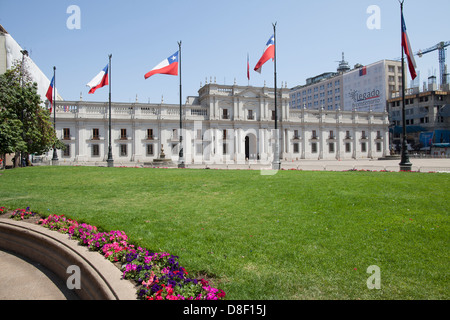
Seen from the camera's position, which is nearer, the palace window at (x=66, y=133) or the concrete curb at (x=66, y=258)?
the concrete curb at (x=66, y=258)

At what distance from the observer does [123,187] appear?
42.4 feet

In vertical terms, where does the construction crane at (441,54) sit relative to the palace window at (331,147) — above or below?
above

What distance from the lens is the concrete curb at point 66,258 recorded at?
4.16 m

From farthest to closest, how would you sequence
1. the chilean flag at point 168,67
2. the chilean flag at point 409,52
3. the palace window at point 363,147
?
the palace window at point 363,147 → the chilean flag at point 168,67 → the chilean flag at point 409,52

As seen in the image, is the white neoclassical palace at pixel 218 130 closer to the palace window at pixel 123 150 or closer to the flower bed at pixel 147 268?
the palace window at pixel 123 150

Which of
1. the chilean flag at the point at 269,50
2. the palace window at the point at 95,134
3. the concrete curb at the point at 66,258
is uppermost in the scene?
the chilean flag at the point at 269,50

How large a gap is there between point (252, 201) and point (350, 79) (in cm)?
8907

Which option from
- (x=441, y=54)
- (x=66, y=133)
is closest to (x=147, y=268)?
(x=66, y=133)

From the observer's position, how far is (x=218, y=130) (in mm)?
50562

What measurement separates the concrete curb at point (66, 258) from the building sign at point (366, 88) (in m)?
80.1

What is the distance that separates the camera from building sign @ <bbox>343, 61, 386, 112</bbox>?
7706cm

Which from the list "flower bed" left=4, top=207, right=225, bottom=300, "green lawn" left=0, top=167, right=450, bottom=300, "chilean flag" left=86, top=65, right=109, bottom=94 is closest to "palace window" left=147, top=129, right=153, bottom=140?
"chilean flag" left=86, top=65, right=109, bottom=94

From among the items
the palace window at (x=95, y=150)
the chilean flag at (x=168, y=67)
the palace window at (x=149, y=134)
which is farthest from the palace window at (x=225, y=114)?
the chilean flag at (x=168, y=67)
